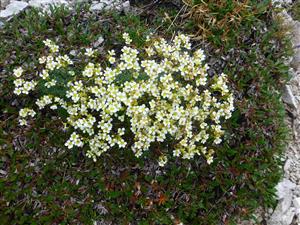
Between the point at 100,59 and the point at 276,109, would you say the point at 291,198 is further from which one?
the point at 100,59

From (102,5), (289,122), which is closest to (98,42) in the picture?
(102,5)

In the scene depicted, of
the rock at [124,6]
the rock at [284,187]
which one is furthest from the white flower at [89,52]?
the rock at [284,187]

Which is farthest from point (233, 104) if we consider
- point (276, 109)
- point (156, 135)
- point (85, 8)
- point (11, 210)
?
point (11, 210)

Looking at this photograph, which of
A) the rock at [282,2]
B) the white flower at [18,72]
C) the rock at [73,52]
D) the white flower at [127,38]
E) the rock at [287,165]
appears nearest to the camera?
the white flower at [18,72]

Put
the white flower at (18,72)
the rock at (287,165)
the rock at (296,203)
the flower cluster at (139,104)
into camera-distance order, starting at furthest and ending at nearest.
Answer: the rock at (287,165) → the rock at (296,203) → the white flower at (18,72) → the flower cluster at (139,104)

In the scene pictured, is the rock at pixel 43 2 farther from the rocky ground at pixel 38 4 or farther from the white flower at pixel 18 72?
the white flower at pixel 18 72

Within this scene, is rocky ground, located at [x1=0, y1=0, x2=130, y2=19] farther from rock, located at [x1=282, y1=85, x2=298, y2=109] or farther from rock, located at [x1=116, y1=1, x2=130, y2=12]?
rock, located at [x1=282, y1=85, x2=298, y2=109]

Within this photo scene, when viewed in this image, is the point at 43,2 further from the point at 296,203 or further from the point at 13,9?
the point at 296,203
